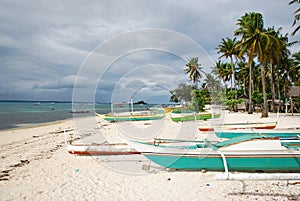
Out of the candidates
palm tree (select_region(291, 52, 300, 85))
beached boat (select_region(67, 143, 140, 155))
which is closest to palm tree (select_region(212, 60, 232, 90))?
palm tree (select_region(291, 52, 300, 85))

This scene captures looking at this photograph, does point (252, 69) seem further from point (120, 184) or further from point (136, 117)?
point (120, 184)

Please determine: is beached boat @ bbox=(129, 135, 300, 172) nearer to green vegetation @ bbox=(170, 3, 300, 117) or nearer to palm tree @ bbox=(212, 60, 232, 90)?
green vegetation @ bbox=(170, 3, 300, 117)

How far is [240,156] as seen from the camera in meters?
5.04

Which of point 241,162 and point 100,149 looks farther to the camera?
point 100,149

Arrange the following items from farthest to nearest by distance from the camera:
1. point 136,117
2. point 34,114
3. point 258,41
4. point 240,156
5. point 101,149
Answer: point 34,114 → point 136,117 → point 258,41 → point 101,149 → point 240,156

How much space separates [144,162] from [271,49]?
20034mm

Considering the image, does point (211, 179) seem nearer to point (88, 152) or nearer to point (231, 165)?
point (231, 165)

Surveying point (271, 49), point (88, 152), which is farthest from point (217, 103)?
point (88, 152)

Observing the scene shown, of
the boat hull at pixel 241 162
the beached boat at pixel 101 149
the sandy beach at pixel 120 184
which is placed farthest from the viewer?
the beached boat at pixel 101 149

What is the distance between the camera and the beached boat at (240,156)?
4973 mm

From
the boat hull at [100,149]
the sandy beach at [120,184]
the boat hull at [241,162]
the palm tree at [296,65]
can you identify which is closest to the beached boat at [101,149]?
the boat hull at [100,149]

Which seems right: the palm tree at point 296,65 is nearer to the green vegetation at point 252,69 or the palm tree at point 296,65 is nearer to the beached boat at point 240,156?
the green vegetation at point 252,69

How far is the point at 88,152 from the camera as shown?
753cm

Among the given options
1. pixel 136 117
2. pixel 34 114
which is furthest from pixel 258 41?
pixel 34 114
